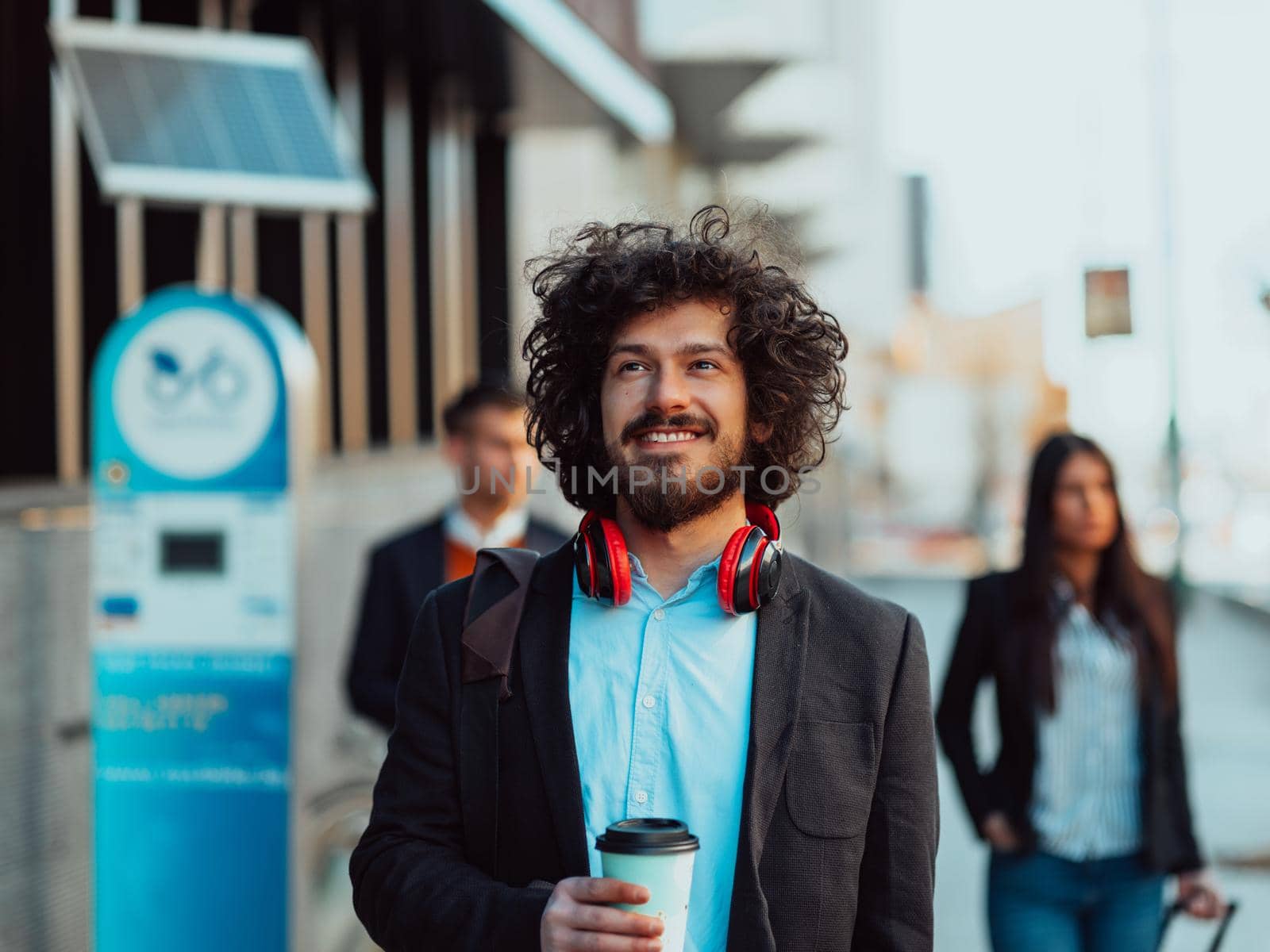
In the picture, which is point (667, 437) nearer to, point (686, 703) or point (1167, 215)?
point (686, 703)

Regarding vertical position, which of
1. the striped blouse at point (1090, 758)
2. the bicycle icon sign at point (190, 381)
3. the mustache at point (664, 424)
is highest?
the bicycle icon sign at point (190, 381)

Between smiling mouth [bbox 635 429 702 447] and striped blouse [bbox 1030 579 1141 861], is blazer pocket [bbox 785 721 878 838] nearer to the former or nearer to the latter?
smiling mouth [bbox 635 429 702 447]

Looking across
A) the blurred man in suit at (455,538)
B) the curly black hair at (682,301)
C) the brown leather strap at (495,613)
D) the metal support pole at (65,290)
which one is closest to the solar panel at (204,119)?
the metal support pole at (65,290)

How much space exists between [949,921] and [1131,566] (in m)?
2.86

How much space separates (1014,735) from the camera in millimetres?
3943

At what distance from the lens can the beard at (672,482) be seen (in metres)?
2.20

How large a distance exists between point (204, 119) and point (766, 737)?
408 centimetres

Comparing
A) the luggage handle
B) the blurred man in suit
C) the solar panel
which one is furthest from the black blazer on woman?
the solar panel

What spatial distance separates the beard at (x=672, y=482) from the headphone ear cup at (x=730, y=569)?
69mm

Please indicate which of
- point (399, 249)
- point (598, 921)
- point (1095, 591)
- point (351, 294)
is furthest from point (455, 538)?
point (399, 249)

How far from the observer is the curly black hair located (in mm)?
2316

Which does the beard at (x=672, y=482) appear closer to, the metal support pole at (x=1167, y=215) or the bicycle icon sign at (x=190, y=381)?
the bicycle icon sign at (x=190, y=381)

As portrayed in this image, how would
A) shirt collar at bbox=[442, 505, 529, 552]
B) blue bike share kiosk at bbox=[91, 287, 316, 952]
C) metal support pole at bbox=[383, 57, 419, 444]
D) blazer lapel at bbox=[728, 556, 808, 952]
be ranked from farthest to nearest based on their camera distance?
metal support pole at bbox=[383, 57, 419, 444] → shirt collar at bbox=[442, 505, 529, 552] → blue bike share kiosk at bbox=[91, 287, 316, 952] → blazer lapel at bbox=[728, 556, 808, 952]

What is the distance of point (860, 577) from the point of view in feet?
104
